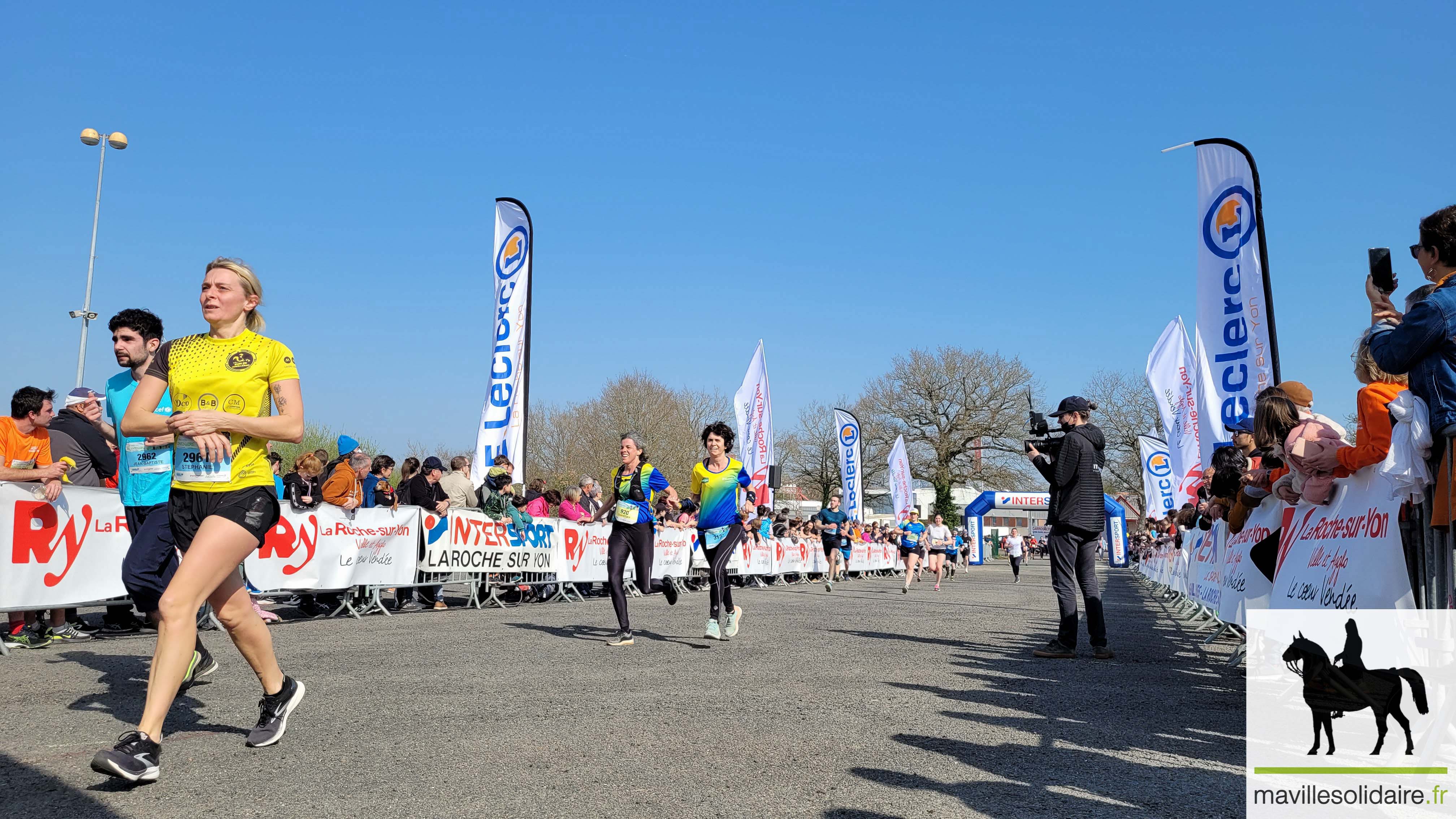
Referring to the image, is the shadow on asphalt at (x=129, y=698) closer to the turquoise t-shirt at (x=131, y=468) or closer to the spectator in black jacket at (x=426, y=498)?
the turquoise t-shirt at (x=131, y=468)

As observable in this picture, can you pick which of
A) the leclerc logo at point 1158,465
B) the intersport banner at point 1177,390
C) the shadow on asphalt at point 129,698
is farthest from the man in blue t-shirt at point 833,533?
the shadow on asphalt at point 129,698

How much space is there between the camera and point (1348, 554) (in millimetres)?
4973

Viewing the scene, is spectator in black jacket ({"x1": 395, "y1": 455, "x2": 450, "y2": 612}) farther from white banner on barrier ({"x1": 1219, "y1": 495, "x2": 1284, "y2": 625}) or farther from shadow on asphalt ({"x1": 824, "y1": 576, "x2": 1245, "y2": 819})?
white banner on barrier ({"x1": 1219, "y1": 495, "x2": 1284, "y2": 625})

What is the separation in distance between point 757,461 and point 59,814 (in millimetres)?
25665

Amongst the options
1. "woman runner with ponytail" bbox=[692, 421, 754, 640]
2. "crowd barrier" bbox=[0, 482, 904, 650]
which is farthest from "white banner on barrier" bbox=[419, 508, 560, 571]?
"woman runner with ponytail" bbox=[692, 421, 754, 640]

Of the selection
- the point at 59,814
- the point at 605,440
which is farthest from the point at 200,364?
the point at 605,440

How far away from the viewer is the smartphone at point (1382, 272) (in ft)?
15.0

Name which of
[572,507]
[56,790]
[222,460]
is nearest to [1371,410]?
[222,460]

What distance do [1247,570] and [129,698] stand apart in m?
7.49

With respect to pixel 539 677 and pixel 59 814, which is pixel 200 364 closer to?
pixel 59 814

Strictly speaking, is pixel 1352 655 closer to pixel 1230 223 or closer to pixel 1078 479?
pixel 1078 479

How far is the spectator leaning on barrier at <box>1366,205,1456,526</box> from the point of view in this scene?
3898 millimetres

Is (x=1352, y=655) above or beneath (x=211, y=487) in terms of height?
beneath

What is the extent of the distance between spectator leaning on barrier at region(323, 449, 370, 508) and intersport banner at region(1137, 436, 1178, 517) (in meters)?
21.3
